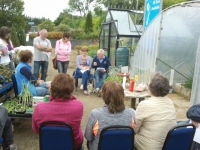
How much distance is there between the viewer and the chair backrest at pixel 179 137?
74.5 inches

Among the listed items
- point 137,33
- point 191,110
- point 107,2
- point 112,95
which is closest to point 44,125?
point 112,95

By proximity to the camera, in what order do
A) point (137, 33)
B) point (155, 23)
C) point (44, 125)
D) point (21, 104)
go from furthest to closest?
point (137, 33) → point (155, 23) → point (21, 104) → point (44, 125)

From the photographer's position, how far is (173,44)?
5285mm

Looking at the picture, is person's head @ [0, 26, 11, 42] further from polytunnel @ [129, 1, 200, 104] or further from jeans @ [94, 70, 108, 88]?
polytunnel @ [129, 1, 200, 104]

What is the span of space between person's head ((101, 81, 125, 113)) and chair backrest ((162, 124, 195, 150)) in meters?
0.49

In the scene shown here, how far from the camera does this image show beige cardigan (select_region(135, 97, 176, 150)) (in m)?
2.01

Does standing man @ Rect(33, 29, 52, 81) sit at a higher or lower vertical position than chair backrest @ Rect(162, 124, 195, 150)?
higher

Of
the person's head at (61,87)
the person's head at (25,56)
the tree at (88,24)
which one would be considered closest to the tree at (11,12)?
the tree at (88,24)

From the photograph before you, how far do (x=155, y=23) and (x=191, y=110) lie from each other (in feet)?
11.5

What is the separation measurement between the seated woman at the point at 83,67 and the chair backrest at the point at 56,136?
359 centimetres

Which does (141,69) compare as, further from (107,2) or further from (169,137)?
(107,2)

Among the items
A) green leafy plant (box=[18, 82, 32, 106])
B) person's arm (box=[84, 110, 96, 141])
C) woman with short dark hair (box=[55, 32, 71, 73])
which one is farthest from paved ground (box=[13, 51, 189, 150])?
person's arm (box=[84, 110, 96, 141])

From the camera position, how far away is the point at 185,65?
18.1 ft

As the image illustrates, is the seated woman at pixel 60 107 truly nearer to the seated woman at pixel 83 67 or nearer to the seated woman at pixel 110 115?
the seated woman at pixel 110 115
